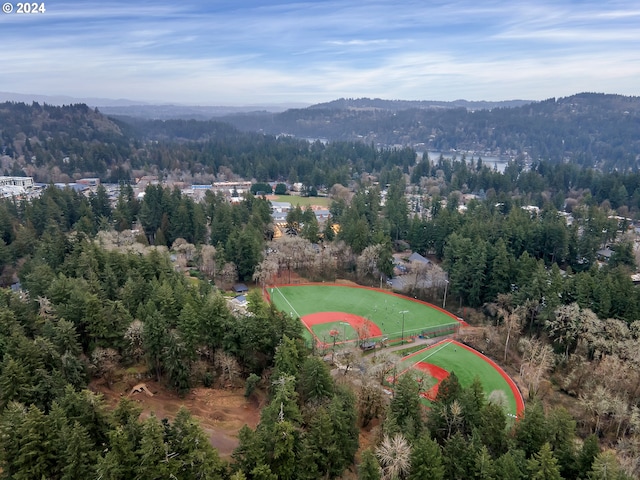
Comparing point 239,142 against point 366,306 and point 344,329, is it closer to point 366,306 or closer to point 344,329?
point 366,306

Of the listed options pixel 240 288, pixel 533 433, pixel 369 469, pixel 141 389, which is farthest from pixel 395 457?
pixel 240 288

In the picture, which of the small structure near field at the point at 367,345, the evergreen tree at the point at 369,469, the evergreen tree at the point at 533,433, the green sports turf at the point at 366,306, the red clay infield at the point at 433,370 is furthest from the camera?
the green sports turf at the point at 366,306

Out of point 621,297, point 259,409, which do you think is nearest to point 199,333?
point 259,409

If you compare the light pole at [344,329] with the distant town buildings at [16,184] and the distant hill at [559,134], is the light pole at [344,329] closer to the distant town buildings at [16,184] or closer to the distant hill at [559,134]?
the distant town buildings at [16,184]

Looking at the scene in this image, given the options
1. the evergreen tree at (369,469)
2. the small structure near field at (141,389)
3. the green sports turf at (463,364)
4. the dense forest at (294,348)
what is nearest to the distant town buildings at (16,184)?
the dense forest at (294,348)

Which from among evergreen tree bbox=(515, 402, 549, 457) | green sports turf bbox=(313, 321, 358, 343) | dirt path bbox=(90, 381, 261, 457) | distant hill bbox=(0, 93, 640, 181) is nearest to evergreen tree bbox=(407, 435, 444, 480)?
evergreen tree bbox=(515, 402, 549, 457)

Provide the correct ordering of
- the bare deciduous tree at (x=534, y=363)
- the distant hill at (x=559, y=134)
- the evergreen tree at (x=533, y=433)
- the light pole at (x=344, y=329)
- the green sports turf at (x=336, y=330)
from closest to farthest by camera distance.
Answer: the evergreen tree at (x=533, y=433) < the bare deciduous tree at (x=534, y=363) < the green sports turf at (x=336, y=330) < the light pole at (x=344, y=329) < the distant hill at (x=559, y=134)

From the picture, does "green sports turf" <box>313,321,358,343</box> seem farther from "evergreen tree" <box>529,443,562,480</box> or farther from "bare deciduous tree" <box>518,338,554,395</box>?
"evergreen tree" <box>529,443,562,480</box>
